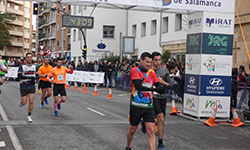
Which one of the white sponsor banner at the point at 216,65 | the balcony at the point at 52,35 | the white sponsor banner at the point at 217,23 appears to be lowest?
the white sponsor banner at the point at 216,65

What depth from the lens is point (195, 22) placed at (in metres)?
11.9

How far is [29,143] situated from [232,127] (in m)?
6.39

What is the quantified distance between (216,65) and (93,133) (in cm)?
528

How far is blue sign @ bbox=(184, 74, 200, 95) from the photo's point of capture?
11.6m

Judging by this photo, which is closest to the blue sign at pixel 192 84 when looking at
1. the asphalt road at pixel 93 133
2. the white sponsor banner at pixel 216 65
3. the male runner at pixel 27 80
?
the white sponsor banner at pixel 216 65

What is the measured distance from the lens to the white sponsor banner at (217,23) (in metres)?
11.5

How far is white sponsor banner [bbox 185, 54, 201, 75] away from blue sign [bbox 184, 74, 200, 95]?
0.17 metres

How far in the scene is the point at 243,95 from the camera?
11812 millimetres

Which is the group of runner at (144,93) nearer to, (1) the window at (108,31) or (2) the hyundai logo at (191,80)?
(2) the hyundai logo at (191,80)

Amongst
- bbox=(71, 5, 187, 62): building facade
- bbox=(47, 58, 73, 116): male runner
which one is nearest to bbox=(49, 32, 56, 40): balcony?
bbox=(71, 5, 187, 62): building facade

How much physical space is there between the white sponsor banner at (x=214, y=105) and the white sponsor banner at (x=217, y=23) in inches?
90.6

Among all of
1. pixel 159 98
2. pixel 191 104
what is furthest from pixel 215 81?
pixel 159 98

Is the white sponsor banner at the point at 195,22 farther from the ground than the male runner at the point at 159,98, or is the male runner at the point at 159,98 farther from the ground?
the white sponsor banner at the point at 195,22

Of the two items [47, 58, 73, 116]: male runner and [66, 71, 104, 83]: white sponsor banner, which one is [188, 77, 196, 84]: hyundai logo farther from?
[66, 71, 104, 83]: white sponsor banner
